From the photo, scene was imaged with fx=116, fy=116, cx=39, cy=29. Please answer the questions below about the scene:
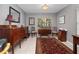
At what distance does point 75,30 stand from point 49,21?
586cm

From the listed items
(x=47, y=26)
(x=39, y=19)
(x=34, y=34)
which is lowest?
(x=34, y=34)

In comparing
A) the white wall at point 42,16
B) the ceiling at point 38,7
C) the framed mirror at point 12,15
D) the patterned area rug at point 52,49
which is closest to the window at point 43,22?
the white wall at point 42,16

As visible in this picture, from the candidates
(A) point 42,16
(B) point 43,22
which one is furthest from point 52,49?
(A) point 42,16

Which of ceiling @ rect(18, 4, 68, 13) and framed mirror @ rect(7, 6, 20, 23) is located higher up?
ceiling @ rect(18, 4, 68, 13)

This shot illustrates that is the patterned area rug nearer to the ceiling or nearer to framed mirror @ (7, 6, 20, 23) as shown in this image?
framed mirror @ (7, 6, 20, 23)

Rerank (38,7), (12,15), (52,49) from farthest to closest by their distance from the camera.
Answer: (38,7), (12,15), (52,49)

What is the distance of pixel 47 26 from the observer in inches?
454

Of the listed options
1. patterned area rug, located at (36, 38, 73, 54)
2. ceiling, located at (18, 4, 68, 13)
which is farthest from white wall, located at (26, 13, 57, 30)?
patterned area rug, located at (36, 38, 73, 54)

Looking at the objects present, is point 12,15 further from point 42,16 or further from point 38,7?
point 42,16

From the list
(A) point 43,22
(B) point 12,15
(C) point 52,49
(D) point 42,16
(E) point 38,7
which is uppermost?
(E) point 38,7

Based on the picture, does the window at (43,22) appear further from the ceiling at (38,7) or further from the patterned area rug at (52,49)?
the patterned area rug at (52,49)

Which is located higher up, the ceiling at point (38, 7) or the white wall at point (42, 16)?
the ceiling at point (38, 7)
